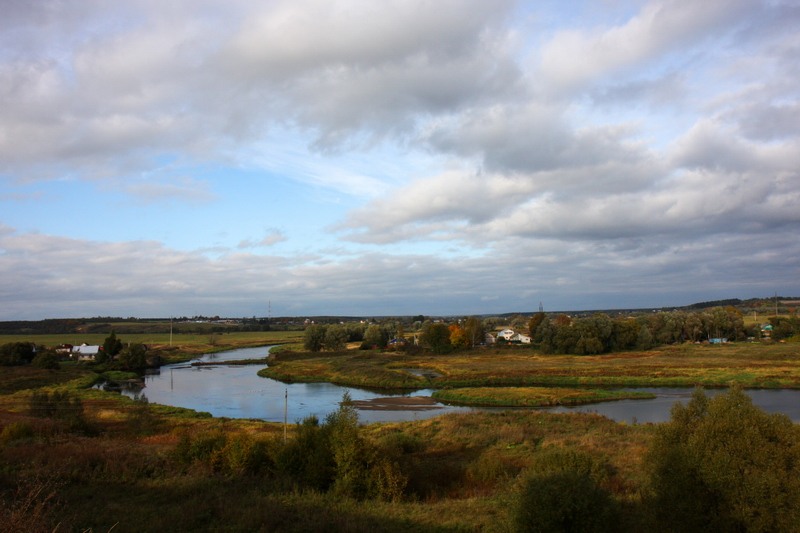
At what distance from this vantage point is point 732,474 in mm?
9781

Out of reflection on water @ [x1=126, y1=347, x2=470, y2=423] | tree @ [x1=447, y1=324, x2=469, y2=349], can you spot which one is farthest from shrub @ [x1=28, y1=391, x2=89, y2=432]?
tree @ [x1=447, y1=324, x2=469, y2=349]

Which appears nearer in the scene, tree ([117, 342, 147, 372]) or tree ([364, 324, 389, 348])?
tree ([117, 342, 147, 372])

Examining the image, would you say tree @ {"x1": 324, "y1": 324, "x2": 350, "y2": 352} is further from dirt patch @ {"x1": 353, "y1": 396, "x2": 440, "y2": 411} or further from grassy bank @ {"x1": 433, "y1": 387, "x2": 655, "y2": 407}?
grassy bank @ {"x1": 433, "y1": 387, "x2": 655, "y2": 407}

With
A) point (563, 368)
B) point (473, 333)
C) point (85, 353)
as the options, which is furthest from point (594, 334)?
point (85, 353)

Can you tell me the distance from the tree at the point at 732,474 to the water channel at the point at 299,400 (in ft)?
68.2

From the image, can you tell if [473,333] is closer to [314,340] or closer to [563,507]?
[314,340]

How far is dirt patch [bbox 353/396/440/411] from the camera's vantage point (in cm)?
4397

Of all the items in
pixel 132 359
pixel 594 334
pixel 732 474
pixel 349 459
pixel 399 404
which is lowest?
pixel 399 404

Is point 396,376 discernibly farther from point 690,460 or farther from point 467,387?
point 690,460

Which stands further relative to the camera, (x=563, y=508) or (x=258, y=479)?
(x=258, y=479)

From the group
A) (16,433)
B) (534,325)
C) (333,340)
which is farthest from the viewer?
(534,325)

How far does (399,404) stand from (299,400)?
11.1 meters

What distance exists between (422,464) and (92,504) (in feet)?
36.7

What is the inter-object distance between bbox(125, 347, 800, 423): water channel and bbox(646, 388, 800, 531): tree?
20786 millimetres
